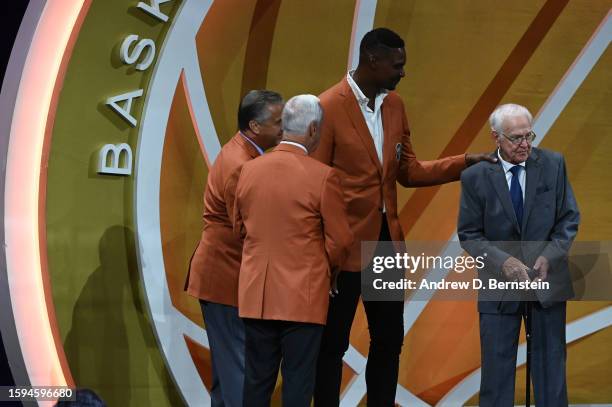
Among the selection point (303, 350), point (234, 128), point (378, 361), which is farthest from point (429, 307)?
point (303, 350)

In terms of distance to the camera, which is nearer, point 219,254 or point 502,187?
point 502,187

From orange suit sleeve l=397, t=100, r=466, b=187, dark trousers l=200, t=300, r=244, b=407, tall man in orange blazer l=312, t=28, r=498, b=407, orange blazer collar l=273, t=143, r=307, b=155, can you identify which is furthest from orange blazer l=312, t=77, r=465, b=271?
dark trousers l=200, t=300, r=244, b=407

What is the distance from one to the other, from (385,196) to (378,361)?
2.34ft

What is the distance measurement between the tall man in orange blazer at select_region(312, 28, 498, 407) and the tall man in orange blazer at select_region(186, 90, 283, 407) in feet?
0.89

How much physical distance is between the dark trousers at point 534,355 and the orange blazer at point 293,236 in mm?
951

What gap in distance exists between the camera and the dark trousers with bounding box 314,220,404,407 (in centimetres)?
418

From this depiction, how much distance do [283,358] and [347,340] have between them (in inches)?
23.7

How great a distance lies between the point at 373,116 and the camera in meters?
4.29

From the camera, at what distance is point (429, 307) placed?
528 cm

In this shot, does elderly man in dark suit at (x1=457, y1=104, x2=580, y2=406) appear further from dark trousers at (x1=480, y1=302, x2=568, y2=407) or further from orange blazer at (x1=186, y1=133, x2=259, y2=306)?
orange blazer at (x1=186, y1=133, x2=259, y2=306)

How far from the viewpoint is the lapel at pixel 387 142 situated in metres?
4.25

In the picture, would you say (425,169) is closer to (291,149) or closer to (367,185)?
(367,185)

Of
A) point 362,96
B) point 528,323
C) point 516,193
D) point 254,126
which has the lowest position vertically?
point 528,323

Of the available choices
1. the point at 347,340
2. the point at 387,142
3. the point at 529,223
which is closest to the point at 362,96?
the point at 387,142
